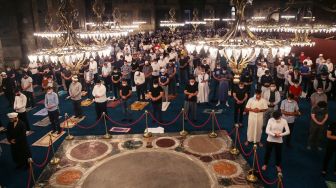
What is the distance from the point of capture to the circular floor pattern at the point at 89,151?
8.39 m

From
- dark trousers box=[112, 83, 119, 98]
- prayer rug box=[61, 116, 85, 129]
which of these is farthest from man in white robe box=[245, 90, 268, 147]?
dark trousers box=[112, 83, 119, 98]

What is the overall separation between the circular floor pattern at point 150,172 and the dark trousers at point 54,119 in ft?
9.84

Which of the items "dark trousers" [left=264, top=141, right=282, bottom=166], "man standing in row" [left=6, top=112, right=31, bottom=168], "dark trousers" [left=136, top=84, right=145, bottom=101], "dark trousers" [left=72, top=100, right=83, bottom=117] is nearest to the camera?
"dark trousers" [left=264, top=141, right=282, bottom=166]

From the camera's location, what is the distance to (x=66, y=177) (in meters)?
7.38

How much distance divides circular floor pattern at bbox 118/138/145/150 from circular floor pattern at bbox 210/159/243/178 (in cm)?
260

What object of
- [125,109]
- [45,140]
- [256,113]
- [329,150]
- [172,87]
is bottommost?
[45,140]

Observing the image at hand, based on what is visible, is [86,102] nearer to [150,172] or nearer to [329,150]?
[150,172]

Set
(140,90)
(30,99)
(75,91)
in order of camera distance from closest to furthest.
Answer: (75,91) → (30,99) → (140,90)

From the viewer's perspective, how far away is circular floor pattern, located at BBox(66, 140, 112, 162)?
839 cm

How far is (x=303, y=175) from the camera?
720cm

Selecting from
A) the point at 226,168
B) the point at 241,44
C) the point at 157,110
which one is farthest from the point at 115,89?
the point at 241,44

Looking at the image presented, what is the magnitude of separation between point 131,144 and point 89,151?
1.36m

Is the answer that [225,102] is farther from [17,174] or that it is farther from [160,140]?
[17,174]

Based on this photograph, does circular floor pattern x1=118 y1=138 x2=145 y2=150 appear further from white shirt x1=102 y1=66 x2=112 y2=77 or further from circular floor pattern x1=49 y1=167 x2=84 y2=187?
white shirt x1=102 y1=66 x2=112 y2=77
